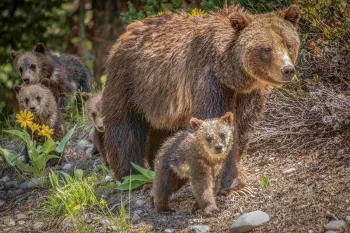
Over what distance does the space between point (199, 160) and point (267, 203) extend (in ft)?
2.14

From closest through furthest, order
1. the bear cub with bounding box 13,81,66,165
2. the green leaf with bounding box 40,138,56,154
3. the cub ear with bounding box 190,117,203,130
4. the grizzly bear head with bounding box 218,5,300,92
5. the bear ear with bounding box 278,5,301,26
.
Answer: the cub ear with bounding box 190,117,203,130, the grizzly bear head with bounding box 218,5,300,92, the bear ear with bounding box 278,5,301,26, the green leaf with bounding box 40,138,56,154, the bear cub with bounding box 13,81,66,165

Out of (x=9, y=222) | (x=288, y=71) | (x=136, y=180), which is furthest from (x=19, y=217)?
(x=288, y=71)

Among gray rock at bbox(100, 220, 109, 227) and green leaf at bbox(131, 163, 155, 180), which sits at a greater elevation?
green leaf at bbox(131, 163, 155, 180)

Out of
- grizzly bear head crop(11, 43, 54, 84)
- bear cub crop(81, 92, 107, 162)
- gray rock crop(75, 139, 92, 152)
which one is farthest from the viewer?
grizzly bear head crop(11, 43, 54, 84)

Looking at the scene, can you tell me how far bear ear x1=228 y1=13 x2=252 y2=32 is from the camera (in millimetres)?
5684

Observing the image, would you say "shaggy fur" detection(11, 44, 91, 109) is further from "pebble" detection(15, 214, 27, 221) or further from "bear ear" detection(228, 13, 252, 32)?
"bear ear" detection(228, 13, 252, 32)

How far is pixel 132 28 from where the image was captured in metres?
6.73

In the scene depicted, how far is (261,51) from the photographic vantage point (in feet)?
18.2

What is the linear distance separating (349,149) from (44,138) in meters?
3.25

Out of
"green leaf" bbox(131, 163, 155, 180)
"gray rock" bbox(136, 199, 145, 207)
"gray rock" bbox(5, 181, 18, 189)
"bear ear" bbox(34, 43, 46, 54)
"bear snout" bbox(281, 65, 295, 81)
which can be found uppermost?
"bear snout" bbox(281, 65, 295, 81)

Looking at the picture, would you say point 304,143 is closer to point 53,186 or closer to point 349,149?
point 349,149

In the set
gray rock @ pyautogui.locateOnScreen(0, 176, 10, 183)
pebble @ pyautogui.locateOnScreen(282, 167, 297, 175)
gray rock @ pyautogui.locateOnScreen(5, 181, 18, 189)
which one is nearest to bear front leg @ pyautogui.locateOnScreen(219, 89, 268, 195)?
pebble @ pyautogui.locateOnScreen(282, 167, 297, 175)

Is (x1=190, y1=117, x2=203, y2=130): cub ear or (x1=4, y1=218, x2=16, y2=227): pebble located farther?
(x1=4, y1=218, x2=16, y2=227): pebble

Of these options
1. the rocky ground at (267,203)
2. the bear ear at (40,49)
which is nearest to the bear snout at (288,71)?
the rocky ground at (267,203)
